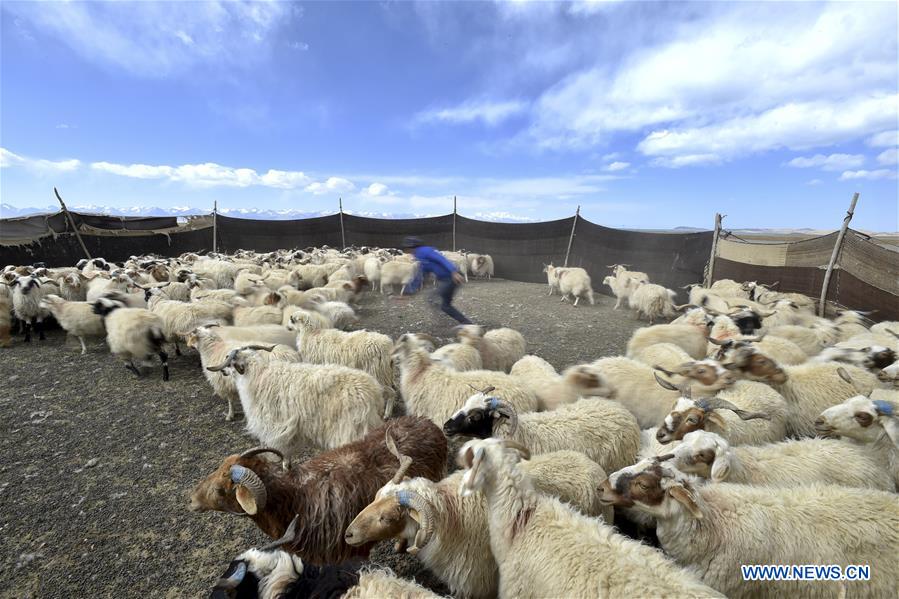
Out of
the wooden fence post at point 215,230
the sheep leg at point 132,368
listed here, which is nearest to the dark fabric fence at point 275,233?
the wooden fence post at point 215,230

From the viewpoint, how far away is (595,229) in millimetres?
15062

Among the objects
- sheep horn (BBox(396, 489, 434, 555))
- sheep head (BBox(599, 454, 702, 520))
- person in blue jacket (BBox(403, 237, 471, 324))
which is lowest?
sheep horn (BBox(396, 489, 434, 555))

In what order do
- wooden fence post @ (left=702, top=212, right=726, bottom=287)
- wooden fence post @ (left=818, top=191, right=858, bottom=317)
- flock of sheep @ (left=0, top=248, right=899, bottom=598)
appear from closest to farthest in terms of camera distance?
flock of sheep @ (left=0, top=248, right=899, bottom=598) → wooden fence post @ (left=818, top=191, right=858, bottom=317) → wooden fence post @ (left=702, top=212, right=726, bottom=287)

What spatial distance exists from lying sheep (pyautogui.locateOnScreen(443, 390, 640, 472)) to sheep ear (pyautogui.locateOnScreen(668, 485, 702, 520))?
116 centimetres

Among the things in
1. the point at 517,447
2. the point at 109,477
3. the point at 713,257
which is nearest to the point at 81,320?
the point at 109,477

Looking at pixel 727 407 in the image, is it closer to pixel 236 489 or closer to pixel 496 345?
pixel 496 345

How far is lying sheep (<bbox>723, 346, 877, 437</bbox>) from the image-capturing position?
13.9 feet

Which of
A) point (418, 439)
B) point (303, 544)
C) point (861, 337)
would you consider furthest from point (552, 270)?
point (303, 544)

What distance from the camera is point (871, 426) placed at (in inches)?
129

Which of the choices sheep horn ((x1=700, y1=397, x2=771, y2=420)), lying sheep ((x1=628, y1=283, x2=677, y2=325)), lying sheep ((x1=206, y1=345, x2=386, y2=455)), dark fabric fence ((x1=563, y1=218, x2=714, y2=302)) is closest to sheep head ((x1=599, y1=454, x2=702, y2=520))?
sheep horn ((x1=700, y1=397, x2=771, y2=420))

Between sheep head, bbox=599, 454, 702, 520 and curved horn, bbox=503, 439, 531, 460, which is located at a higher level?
curved horn, bbox=503, 439, 531, 460

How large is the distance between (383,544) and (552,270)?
11645 mm

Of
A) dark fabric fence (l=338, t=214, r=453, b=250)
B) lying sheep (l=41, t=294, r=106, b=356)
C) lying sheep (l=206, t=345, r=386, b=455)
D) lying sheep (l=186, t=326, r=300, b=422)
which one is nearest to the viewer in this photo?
lying sheep (l=206, t=345, r=386, b=455)

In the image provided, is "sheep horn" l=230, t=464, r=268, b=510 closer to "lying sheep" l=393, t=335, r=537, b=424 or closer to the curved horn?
the curved horn
